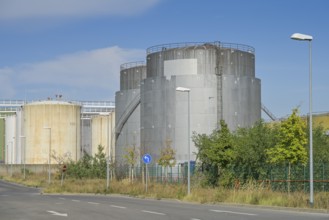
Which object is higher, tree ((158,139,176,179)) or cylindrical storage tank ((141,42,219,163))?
cylindrical storage tank ((141,42,219,163))

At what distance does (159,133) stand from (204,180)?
23.8 m

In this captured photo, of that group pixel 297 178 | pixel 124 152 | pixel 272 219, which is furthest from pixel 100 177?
pixel 272 219

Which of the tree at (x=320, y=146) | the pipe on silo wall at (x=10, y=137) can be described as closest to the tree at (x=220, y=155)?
the tree at (x=320, y=146)

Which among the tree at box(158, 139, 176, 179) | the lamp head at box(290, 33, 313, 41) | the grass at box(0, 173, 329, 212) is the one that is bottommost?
the grass at box(0, 173, 329, 212)

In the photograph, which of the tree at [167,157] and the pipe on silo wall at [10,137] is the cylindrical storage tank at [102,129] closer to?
the pipe on silo wall at [10,137]

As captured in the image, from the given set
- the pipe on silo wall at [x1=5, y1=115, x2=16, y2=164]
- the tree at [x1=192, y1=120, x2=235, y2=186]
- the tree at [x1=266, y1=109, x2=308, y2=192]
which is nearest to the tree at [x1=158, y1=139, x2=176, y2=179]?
the tree at [x1=192, y1=120, x2=235, y2=186]

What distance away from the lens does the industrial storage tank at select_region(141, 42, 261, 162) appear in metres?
69.4

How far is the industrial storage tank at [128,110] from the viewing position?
262 ft

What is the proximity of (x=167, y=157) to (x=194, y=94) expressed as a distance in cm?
904

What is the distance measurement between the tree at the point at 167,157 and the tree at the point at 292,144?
23642 mm

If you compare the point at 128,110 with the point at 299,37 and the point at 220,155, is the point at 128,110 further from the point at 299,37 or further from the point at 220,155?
the point at 299,37

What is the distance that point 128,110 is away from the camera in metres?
81.4

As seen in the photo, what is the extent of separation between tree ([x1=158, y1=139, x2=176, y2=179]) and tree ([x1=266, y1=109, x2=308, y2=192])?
77.6 ft

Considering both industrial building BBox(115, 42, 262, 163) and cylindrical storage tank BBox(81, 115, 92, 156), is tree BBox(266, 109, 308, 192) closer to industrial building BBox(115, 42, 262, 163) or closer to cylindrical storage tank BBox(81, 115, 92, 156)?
industrial building BBox(115, 42, 262, 163)
